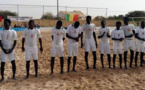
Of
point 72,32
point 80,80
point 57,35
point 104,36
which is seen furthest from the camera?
point 104,36

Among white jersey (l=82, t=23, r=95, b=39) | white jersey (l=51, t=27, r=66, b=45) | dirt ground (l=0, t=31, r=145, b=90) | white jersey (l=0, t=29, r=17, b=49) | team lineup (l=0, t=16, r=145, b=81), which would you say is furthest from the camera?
white jersey (l=82, t=23, r=95, b=39)

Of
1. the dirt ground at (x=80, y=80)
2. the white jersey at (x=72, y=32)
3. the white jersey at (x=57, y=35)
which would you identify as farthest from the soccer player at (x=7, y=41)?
the white jersey at (x=72, y=32)

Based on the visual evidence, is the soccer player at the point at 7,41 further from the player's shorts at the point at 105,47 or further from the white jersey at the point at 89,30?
the player's shorts at the point at 105,47

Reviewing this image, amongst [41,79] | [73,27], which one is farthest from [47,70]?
[73,27]

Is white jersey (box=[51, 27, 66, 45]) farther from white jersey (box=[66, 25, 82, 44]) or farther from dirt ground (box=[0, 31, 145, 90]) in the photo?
dirt ground (box=[0, 31, 145, 90])

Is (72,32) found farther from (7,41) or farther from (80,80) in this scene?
(7,41)

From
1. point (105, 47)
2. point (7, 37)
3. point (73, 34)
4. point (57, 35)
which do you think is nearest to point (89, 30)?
point (73, 34)

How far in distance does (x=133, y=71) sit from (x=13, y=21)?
26.4 m

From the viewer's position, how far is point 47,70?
27.8ft

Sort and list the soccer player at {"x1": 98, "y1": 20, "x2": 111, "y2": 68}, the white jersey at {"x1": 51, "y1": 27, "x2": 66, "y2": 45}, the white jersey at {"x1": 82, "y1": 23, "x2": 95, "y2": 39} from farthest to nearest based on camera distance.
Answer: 1. the soccer player at {"x1": 98, "y1": 20, "x2": 111, "y2": 68}
2. the white jersey at {"x1": 82, "y1": 23, "x2": 95, "y2": 39}
3. the white jersey at {"x1": 51, "y1": 27, "x2": 66, "y2": 45}

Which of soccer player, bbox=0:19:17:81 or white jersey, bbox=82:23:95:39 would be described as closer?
soccer player, bbox=0:19:17:81

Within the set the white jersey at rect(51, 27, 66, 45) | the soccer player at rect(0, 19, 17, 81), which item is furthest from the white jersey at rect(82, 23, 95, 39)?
the soccer player at rect(0, 19, 17, 81)

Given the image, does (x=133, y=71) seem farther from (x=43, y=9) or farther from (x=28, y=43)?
(x=43, y=9)

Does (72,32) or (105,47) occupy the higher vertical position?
(72,32)
